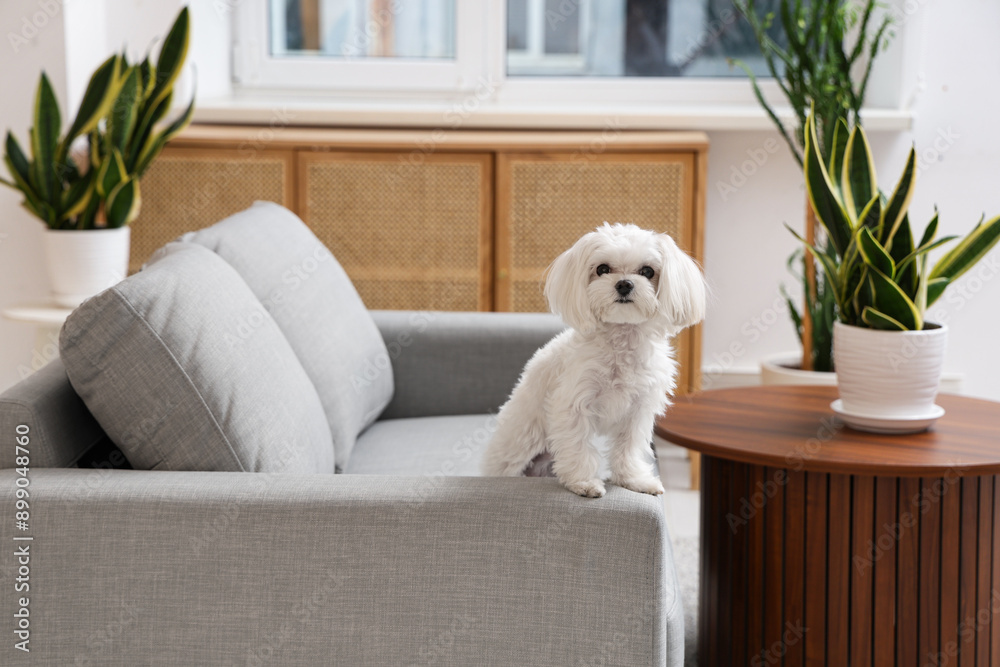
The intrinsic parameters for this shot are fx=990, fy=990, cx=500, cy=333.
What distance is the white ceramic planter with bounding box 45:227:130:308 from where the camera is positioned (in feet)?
8.89

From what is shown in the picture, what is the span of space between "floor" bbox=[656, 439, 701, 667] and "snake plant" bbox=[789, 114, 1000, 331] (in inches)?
25.9

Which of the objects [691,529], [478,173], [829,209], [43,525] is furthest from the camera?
[478,173]

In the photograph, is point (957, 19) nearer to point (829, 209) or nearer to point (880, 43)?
point (880, 43)

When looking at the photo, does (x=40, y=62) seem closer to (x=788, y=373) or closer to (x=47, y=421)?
(x=47, y=421)

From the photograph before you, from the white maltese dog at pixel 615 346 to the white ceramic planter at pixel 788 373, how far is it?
1.62 m

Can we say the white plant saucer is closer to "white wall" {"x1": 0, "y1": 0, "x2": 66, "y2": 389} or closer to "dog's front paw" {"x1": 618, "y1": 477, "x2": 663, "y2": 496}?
"dog's front paw" {"x1": 618, "y1": 477, "x2": 663, "y2": 496}

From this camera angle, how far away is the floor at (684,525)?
7.43 ft

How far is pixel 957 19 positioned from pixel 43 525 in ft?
10.5

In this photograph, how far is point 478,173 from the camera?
3016mm

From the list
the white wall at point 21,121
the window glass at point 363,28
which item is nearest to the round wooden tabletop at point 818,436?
the window glass at point 363,28

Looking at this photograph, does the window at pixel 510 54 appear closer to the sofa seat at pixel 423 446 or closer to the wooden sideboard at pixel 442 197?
the wooden sideboard at pixel 442 197

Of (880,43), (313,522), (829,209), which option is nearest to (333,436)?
(313,522)

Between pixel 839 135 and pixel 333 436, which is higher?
pixel 839 135

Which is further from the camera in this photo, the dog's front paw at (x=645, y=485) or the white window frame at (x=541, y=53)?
the white window frame at (x=541, y=53)
